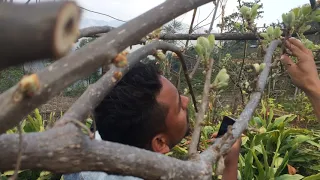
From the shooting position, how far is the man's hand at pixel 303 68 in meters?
1.71

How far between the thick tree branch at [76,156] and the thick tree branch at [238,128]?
0.72 feet

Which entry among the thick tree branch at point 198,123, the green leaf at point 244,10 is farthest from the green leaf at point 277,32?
the thick tree branch at point 198,123

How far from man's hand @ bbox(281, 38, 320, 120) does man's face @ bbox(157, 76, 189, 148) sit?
1.79 ft

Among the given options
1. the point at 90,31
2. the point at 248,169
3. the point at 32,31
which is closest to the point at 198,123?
the point at 90,31

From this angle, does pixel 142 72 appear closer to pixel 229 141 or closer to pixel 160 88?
pixel 160 88

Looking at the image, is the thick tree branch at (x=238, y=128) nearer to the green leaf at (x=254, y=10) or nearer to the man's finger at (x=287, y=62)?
the man's finger at (x=287, y=62)

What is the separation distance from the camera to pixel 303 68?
1722 mm

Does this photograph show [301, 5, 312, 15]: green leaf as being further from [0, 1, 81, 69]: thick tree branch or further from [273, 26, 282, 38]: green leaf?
Answer: [0, 1, 81, 69]: thick tree branch

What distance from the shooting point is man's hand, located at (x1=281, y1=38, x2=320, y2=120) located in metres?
1.71

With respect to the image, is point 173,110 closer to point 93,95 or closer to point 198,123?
point 198,123

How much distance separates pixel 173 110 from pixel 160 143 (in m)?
0.13

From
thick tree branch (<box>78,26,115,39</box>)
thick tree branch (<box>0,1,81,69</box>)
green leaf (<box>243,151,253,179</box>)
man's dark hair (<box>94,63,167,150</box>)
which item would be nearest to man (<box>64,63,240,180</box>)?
man's dark hair (<box>94,63,167,150</box>)

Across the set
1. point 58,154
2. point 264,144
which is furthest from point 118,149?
point 264,144

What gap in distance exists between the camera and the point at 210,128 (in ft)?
13.7
